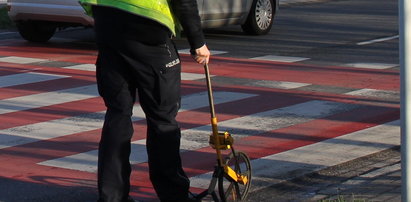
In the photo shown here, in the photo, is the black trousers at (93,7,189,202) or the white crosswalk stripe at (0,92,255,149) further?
the white crosswalk stripe at (0,92,255,149)

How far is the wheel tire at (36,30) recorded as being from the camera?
14.8 m

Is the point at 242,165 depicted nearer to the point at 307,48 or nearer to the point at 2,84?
the point at 2,84

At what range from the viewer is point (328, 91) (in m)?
10.9

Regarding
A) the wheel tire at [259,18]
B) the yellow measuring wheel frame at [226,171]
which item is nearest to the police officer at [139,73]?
the yellow measuring wheel frame at [226,171]

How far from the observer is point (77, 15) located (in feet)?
45.1

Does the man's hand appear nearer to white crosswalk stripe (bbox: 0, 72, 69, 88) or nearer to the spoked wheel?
the spoked wheel

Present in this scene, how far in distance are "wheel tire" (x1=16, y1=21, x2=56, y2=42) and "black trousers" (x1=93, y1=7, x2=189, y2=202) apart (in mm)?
9056

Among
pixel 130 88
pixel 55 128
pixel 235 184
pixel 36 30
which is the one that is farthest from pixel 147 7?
pixel 36 30

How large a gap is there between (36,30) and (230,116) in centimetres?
628

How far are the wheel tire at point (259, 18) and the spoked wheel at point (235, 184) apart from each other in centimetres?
982

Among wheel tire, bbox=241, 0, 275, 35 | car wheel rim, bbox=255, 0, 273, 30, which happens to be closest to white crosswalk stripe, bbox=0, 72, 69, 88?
wheel tire, bbox=241, 0, 275, 35

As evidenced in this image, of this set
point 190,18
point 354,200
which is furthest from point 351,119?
point 190,18

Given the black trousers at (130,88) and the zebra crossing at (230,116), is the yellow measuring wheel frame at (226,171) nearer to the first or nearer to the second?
the black trousers at (130,88)

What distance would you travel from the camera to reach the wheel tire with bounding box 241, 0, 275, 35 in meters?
16.2
